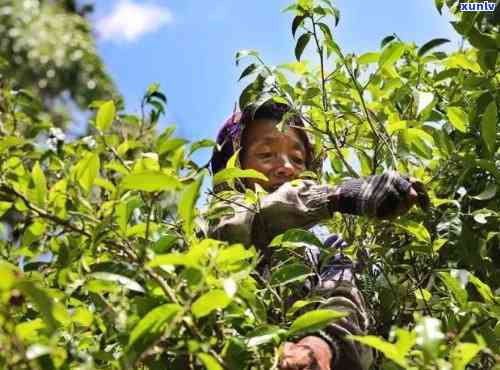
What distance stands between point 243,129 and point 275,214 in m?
0.37

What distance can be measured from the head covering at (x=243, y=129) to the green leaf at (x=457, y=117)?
11.1 inches

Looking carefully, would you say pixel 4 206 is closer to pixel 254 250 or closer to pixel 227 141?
pixel 254 250

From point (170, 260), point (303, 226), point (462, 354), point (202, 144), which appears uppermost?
point (202, 144)

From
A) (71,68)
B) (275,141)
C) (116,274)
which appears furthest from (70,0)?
(116,274)

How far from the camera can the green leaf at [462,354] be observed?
659 mm

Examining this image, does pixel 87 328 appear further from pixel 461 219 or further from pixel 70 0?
pixel 70 0

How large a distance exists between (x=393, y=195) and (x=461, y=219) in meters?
0.22

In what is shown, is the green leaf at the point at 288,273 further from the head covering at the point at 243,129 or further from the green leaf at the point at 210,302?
the head covering at the point at 243,129

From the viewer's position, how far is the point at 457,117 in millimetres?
1207

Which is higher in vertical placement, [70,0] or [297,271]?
[70,0]

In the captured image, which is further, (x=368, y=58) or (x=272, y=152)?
(x=272, y=152)

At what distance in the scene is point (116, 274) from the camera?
28.2 inches

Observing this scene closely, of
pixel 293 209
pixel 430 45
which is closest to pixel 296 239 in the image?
pixel 293 209

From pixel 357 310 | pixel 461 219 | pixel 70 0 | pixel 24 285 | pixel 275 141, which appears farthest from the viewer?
pixel 70 0
